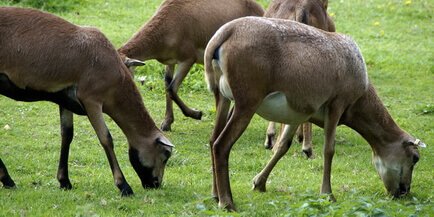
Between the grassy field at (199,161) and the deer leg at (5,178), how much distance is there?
124 millimetres

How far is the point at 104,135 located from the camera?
8.87 metres

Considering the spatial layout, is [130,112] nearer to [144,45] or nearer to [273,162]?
[273,162]

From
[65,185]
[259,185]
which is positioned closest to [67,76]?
[65,185]

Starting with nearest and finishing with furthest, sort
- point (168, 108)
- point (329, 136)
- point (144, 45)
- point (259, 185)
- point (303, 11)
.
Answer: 1. point (329, 136)
2. point (259, 185)
3. point (303, 11)
4. point (144, 45)
5. point (168, 108)

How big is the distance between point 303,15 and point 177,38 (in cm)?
196

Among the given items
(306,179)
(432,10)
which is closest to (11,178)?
(306,179)

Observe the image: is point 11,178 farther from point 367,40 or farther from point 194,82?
point 367,40

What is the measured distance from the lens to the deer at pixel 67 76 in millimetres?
8602

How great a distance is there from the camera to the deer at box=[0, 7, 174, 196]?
8602 mm

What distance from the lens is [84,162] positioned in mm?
10383

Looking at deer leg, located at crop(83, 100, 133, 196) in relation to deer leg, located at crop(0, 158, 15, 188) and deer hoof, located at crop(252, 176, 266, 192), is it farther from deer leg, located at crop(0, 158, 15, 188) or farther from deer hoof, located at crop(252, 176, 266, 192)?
deer hoof, located at crop(252, 176, 266, 192)

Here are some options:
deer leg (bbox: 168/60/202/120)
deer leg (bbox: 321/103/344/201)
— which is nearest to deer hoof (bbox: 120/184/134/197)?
deer leg (bbox: 321/103/344/201)

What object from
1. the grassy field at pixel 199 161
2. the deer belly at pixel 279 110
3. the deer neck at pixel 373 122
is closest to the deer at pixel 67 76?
the grassy field at pixel 199 161

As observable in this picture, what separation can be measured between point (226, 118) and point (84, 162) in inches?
90.7
